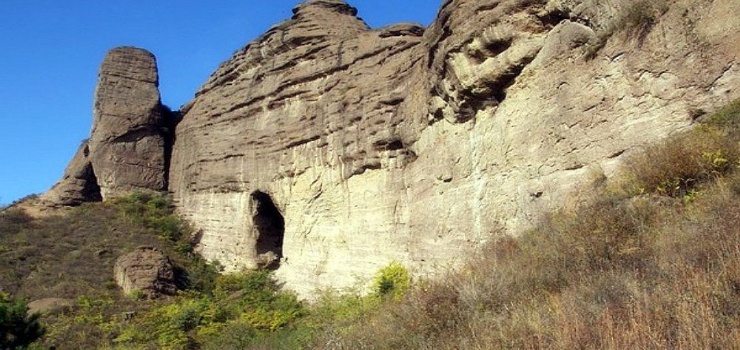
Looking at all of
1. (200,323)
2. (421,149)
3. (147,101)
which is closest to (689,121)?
(421,149)

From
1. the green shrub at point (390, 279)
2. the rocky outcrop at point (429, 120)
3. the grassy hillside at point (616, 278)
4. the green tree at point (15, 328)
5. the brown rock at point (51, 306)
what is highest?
the rocky outcrop at point (429, 120)

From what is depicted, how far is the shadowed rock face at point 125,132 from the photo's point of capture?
1126 inches

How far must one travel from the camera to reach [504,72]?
1134 cm

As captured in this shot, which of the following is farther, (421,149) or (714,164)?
(421,149)

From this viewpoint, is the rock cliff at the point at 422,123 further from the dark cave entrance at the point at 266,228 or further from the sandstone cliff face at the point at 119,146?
the sandstone cliff face at the point at 119,146

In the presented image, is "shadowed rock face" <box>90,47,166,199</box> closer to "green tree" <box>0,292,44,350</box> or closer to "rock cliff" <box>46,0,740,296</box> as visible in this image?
"rock cliff" <box>46,0,740,296</box>

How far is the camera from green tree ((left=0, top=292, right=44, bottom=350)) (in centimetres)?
1055

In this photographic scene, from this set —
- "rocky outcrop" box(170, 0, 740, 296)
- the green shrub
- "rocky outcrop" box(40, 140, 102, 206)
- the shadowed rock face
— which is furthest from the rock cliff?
"rocky outcrop" box(40, 140, 102, 206)

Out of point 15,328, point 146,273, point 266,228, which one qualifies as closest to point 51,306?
point 146,273

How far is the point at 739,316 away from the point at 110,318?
18.0 m

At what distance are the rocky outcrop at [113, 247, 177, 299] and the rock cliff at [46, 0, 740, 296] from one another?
2851 millimetres

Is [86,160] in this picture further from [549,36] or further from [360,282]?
[549,36]

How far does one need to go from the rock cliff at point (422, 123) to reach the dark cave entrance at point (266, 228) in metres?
0.07

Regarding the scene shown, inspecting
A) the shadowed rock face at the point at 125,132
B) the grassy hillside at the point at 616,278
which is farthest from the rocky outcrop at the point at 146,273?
the grassy hillside at the point at 616,278
